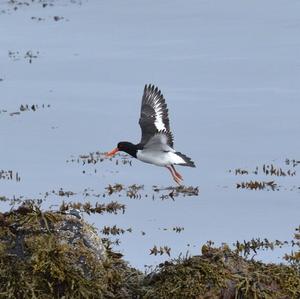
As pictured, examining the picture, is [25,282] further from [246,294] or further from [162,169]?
[162,169]

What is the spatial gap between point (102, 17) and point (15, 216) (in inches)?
2347

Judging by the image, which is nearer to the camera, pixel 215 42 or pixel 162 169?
pixel 162 169

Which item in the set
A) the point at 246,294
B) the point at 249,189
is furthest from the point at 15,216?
the point at 249,189

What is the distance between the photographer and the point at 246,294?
11070mm

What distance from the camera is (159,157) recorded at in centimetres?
2409

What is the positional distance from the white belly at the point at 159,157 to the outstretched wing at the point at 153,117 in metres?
0.23

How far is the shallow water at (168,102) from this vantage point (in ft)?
75.9

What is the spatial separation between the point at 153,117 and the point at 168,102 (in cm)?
1537

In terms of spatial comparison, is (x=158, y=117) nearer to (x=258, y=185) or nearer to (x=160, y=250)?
(x=258, y=185)

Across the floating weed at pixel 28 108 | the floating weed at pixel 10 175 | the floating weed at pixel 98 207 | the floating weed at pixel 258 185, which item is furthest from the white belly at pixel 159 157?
the floating weed at pixel 28 108

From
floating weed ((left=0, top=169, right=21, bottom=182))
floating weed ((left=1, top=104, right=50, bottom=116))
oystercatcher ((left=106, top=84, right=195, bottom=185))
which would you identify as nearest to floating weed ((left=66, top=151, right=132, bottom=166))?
floating weed ((left=0, top=169, right=21, bottom=182))

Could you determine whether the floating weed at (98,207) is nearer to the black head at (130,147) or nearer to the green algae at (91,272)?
the black head at (130,147)

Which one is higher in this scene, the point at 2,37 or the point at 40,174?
the point at 2,37

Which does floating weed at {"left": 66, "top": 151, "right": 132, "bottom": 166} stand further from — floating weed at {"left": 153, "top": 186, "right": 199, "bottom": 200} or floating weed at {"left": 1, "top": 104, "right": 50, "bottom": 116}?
floating weed at {"left": 1, "top": 104, "right": 50, "bottom": 116}
